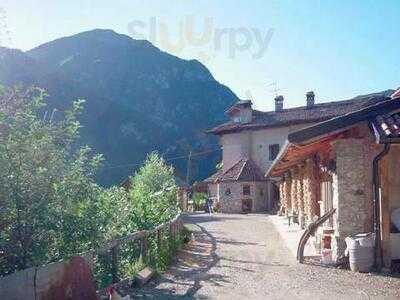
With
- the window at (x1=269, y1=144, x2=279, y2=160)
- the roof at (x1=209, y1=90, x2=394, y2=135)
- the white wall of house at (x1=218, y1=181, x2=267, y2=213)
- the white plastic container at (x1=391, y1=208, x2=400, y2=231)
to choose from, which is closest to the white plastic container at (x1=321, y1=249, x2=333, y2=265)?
the white plastic container at (x1=391, y1=208, x2=400, y2=231)

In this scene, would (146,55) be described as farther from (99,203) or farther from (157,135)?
(99,203)

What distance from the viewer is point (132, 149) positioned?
90.9 meters

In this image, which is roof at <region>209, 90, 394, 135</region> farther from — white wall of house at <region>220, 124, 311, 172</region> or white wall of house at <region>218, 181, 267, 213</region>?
white wall of house at <region>218, 181, 267, 213</region>

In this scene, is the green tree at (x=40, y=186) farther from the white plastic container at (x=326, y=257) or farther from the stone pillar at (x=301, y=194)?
the stone pillar at (x=301, y=194)

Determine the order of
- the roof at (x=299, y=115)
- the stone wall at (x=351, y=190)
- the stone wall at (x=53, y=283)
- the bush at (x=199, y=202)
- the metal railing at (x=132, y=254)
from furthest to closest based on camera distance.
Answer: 1. the bush at (x=199, y=202)
2. the roof at (x=299, y=115)
3. the stone wall at (x=351, y=190)
4. the metal railing at (x=132, y=254)
5. the stone wall at (x=53, y=283)

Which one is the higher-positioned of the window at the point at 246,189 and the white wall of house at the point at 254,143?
the white wall of house at the point at 254,143

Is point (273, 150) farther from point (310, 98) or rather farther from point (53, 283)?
point (53, 283)

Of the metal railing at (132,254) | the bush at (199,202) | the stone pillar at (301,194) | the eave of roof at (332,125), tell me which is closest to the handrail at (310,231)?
the eave of roof at (332,125)

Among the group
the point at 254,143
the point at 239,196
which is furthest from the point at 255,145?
the point at 239,196

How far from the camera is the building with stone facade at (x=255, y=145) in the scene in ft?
118

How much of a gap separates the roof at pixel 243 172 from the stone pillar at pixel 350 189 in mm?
26108

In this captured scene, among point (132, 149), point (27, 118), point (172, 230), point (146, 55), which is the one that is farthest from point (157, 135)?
point (27, 118)

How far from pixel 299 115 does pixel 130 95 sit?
7249 centimetres

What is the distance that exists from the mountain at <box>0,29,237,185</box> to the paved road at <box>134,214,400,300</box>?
68.2 metres
